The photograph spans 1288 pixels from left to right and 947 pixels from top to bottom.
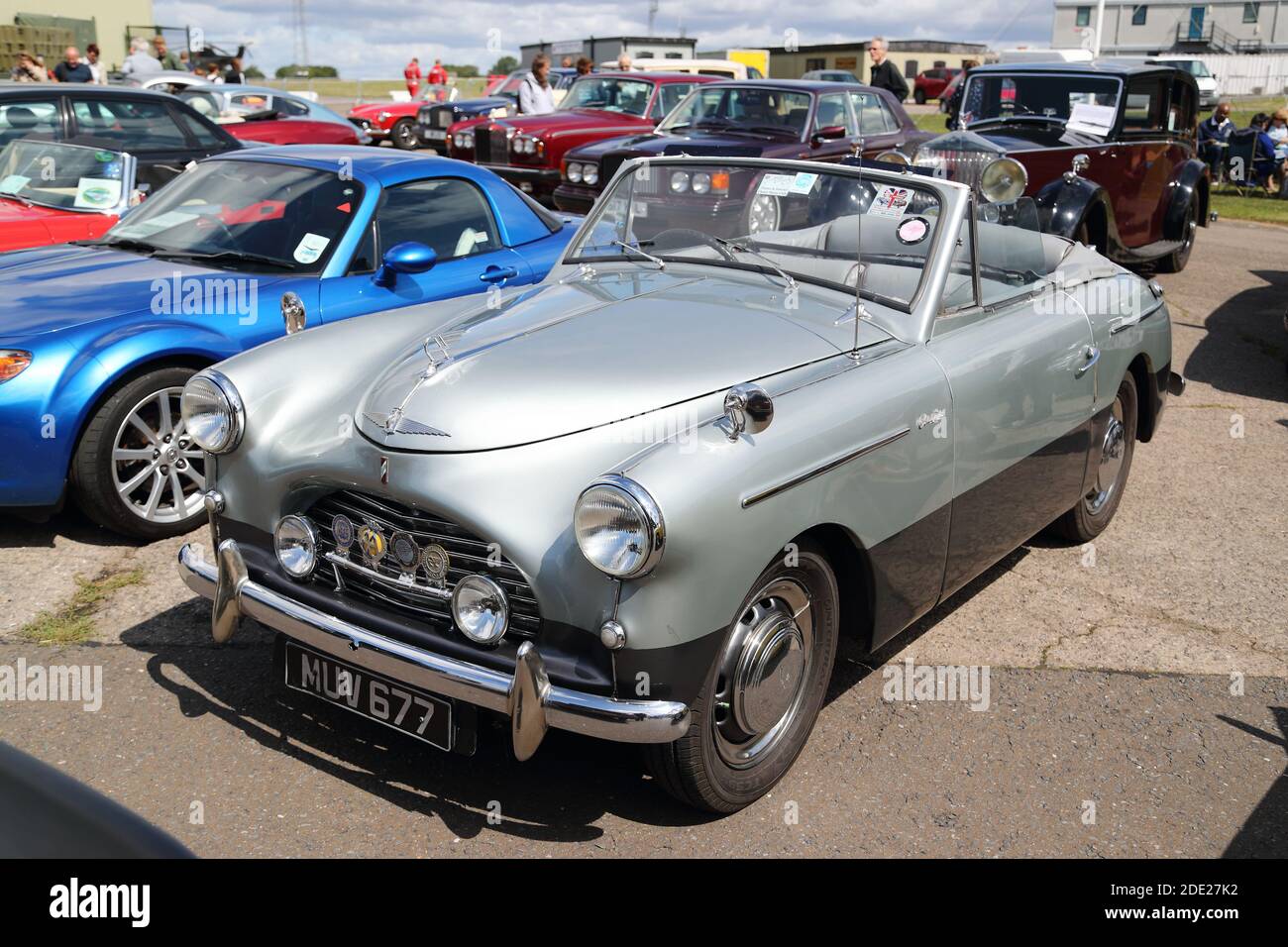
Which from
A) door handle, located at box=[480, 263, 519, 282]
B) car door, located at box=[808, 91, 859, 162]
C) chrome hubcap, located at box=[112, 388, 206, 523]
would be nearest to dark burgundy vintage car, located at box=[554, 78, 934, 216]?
car door, located at box=[808, 91, 859, 162]

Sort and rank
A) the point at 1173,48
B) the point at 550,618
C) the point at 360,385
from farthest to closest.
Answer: the point at 1173,48, the point at 360,385, the point at 550,618

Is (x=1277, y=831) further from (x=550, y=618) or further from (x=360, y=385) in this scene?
(x=360, y=385)

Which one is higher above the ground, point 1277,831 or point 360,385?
point 360,385

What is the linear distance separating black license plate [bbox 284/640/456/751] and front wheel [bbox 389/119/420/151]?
779 inches

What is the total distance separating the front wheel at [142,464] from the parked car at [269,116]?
9.67 meters

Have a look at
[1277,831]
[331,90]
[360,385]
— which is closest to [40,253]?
[360,385]

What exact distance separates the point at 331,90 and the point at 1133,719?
2164 inches

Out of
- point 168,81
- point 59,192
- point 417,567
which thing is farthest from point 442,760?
point 168,81

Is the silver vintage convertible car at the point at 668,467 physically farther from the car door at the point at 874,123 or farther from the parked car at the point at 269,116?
the parked car at the point at 269,116

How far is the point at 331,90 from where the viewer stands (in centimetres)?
5331

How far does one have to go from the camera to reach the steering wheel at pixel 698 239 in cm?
429

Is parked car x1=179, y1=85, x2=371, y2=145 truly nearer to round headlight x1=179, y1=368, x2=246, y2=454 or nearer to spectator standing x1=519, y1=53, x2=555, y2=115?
spectator standing x1=519, y1=53, x2=555, y2=115

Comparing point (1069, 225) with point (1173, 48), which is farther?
point (1173, 48)

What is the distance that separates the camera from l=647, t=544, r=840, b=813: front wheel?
3.04 meters
